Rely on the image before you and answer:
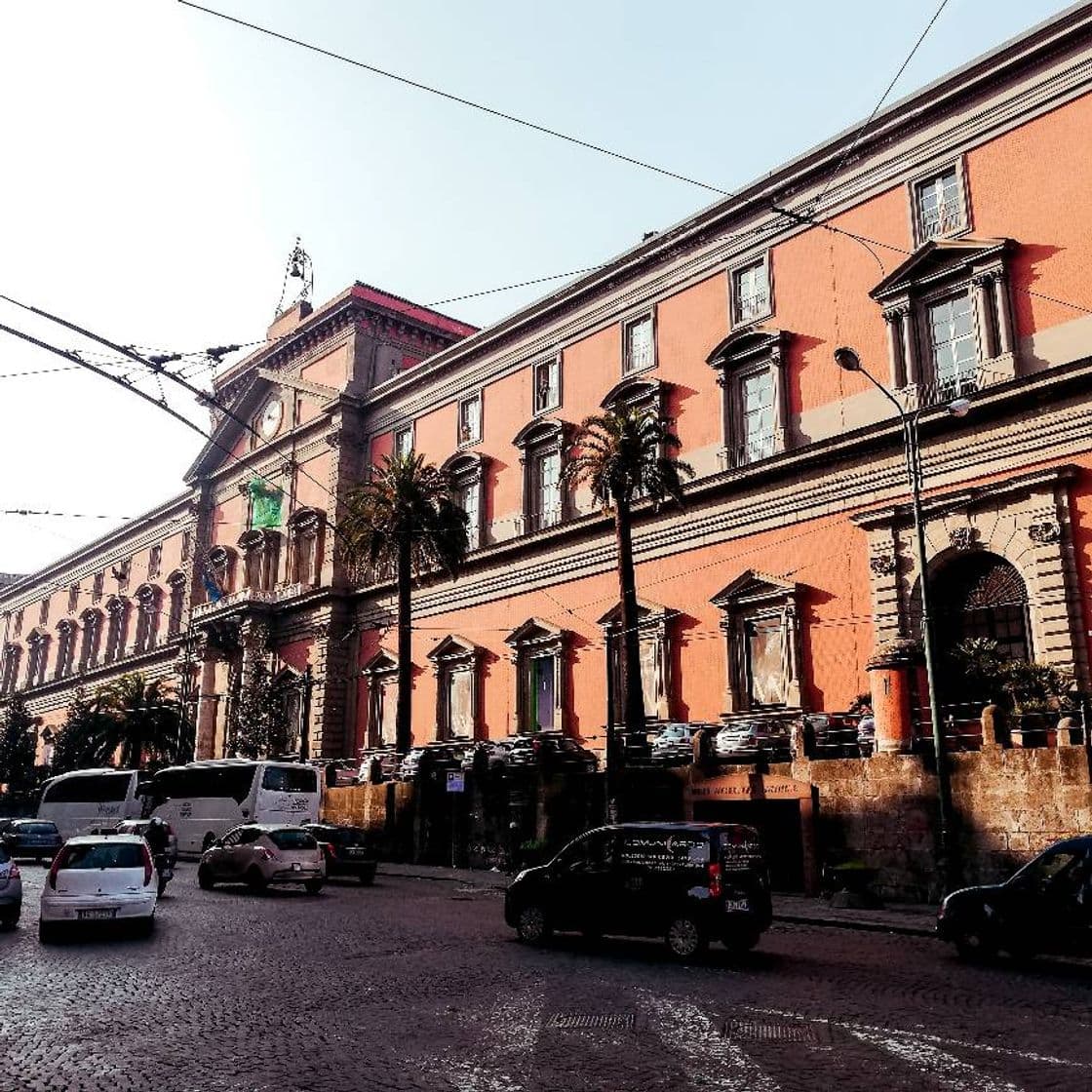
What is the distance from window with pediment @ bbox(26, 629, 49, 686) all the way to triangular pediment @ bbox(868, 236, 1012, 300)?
66193 mm

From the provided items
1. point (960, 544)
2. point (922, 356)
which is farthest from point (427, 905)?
point (922, 356)

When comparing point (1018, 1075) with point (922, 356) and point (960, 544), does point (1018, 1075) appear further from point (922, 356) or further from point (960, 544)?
point (922, 356)

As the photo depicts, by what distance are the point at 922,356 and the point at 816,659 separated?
822 centimetres

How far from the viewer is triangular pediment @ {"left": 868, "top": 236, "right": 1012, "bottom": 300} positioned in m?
25.4

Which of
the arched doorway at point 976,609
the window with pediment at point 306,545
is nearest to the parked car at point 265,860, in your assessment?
the arched doorway at point 976,609

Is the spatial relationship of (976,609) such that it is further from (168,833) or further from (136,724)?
(136,724)

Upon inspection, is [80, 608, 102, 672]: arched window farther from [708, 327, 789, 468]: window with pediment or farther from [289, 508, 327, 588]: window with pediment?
[708, 327, 789, 468]: window with pediment

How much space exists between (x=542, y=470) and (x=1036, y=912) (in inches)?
1050

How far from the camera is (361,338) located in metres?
47.9

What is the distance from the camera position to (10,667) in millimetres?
79188

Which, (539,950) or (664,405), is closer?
(539,950)

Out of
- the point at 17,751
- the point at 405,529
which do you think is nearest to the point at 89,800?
the point at 405,529

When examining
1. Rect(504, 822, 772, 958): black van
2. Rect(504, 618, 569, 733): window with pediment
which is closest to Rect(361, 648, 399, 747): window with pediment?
Rect(504, 618, 569, 733): window with pediment

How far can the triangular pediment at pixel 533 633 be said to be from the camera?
3491cm
